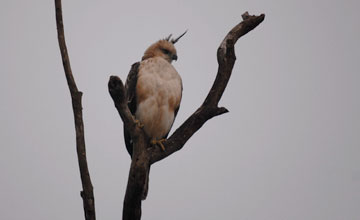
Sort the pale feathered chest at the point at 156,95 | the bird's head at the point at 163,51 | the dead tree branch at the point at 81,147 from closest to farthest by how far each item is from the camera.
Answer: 1. the dead tree branch at the point at 81,147
2. the pale feathered chest at the point at 156,95
3. the bird's head at the point at 163,51

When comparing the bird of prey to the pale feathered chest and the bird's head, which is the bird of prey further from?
the bird's head

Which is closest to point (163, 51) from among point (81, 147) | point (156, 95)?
point (156, 95)

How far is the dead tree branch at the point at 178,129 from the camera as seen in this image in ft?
12.5

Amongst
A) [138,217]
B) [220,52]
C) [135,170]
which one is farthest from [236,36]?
[138,217]

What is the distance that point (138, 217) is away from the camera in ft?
12.7

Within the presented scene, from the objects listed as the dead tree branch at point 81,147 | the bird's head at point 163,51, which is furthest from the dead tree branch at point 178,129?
the bird's head at point 163,51

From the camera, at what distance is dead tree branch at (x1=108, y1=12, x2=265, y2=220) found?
3.80 meters

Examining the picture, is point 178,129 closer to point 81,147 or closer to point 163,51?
point 81,147

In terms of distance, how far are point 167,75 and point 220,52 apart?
49.8 inches

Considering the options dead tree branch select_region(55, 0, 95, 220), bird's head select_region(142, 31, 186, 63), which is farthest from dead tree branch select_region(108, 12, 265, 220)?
bird's head select_region(142, 31, 186, 63)

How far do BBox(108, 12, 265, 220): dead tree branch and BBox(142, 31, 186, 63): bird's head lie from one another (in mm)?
1870

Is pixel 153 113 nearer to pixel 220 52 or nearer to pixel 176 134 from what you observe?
pixel 176 134

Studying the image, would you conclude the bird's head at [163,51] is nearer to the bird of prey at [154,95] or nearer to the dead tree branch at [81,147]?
the bird of prey at [154,95]

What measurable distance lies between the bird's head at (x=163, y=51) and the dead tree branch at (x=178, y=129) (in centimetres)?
187
